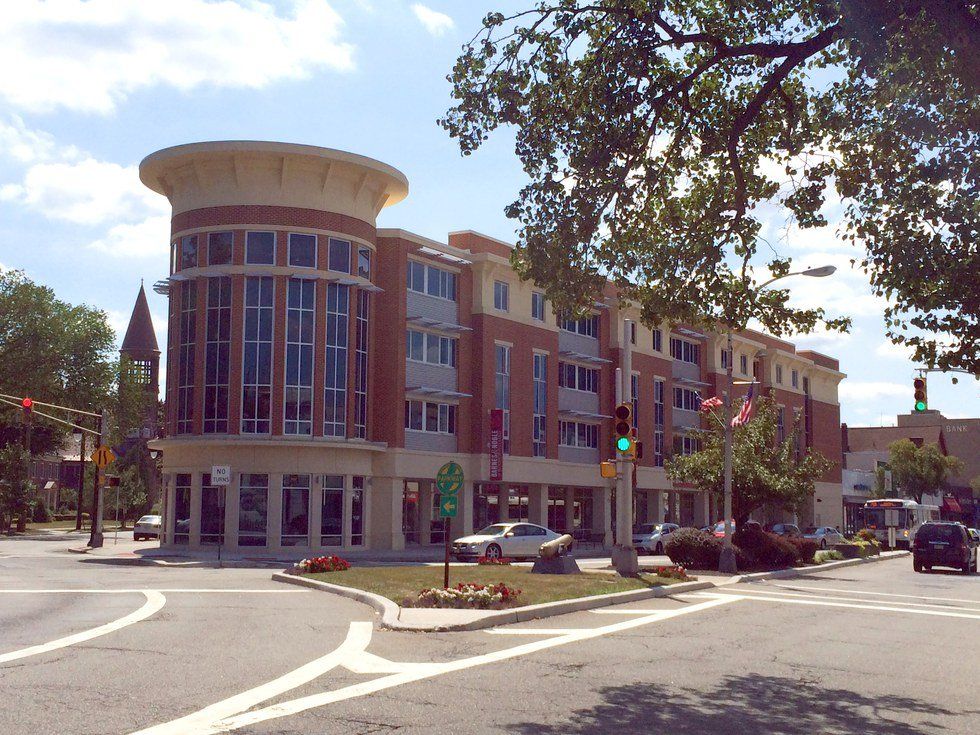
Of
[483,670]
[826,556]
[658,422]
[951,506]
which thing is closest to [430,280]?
[826,556]

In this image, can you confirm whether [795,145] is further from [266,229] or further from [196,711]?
[266,229]

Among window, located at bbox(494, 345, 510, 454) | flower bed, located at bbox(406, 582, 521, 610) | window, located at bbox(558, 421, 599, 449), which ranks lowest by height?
flower bed, located at bbox(406, 582, 521, 610)

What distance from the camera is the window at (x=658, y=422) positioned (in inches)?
2549

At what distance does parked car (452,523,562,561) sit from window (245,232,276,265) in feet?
46.9

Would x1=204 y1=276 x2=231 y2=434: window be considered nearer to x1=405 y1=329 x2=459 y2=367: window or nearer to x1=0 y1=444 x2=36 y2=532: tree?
x1=405 y1=329 x2=459 y2=367: window

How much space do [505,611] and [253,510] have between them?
2807 centimetres

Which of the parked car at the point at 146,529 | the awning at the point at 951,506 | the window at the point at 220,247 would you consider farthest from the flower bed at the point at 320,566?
the awning at the point at 951,506

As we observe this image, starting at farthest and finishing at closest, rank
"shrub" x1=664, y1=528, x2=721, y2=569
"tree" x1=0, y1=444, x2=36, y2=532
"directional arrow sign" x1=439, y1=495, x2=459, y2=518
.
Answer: "tree" x1=0, y1=444, x2=36, y2=532, "shrub" x1=664, y1=528, x2=721, y2=569, "directional arrow sign" x1=439, y1=495, x2=459, y2=518

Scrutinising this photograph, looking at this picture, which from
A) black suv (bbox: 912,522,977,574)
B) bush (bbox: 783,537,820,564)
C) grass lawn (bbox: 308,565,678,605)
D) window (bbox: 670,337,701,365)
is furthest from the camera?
window (bbox: 670,337,701,365)

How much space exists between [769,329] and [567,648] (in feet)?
22.1

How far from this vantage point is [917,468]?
3524 inches

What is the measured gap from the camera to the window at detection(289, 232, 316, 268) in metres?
42.9

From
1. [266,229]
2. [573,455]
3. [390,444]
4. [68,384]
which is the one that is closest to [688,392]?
[573,455]

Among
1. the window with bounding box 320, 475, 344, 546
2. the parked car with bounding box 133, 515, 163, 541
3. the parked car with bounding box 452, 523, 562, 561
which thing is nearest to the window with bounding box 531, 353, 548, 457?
the window with bounding box 320, 475, 344, 546
